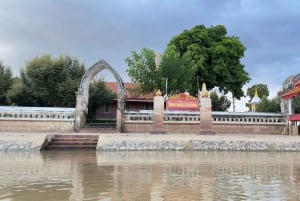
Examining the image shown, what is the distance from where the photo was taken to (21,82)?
37.8 metres

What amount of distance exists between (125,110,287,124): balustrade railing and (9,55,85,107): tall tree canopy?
10118mm

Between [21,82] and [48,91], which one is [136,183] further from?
[21,82]

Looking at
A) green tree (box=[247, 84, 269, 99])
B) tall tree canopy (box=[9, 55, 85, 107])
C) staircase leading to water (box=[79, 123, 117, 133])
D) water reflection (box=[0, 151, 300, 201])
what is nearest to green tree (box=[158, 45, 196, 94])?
staircase leading to water (box=[79, 123, 117, 133])

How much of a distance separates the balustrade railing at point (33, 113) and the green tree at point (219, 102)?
24.4 m

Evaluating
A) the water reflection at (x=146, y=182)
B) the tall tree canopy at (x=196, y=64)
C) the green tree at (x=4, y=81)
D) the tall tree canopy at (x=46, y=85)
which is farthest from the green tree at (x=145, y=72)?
the water reflection at (x=146, y=182)

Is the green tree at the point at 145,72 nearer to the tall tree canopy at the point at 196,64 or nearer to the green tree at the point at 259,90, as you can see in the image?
the tall tree canopy at the point at 196,64

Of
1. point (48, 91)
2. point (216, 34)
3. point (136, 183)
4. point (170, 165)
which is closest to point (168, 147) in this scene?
point (170, 165)

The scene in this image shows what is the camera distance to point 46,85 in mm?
36000

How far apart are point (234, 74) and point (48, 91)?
61.0 feet

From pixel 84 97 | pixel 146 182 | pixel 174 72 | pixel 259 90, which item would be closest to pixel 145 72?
pixel 174 72

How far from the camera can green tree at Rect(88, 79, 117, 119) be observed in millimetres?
38062

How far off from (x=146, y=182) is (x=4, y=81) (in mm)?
33914

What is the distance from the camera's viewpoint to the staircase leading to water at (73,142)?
21.0 metres

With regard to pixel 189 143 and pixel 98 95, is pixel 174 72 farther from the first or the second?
pixel 189 143
